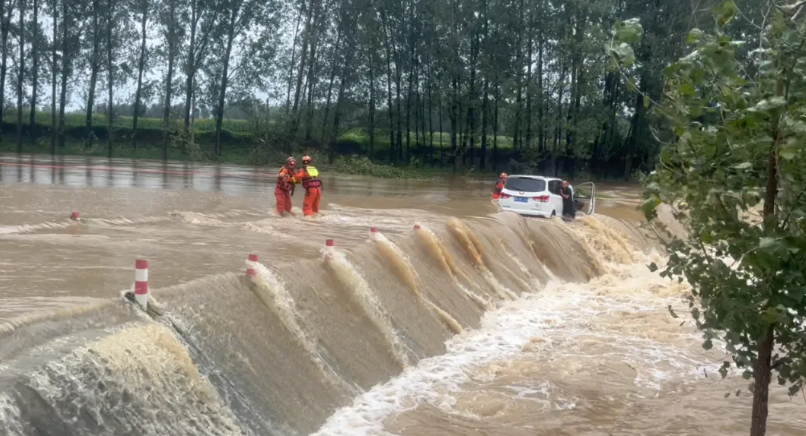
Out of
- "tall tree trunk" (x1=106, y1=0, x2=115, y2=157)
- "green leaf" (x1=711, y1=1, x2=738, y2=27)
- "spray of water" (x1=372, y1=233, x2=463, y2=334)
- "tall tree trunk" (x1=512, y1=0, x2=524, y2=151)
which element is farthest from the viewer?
"tall tree trunk" (x1=106, y1=0, x2=115, y2=157)

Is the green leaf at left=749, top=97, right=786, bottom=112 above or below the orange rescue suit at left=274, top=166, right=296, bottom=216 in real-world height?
above

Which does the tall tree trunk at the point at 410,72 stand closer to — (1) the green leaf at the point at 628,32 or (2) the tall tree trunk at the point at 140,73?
(2) the tall tree trunk at the point at 140,73

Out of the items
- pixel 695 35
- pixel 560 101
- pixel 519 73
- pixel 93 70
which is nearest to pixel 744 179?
pixel 695 35

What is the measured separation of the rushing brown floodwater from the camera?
6844 mm

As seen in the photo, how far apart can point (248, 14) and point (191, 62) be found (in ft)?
15.4

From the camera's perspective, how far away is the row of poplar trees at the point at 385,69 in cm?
4550

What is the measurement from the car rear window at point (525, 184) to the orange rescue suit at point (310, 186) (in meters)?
6.46

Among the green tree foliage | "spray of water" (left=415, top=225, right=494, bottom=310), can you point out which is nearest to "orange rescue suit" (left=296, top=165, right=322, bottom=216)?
"spray of water" (left=415, top=225, right=494, bottom=310)

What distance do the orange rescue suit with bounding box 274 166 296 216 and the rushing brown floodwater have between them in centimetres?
73

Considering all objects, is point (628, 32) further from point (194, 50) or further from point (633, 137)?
Answer: point (194, 50)

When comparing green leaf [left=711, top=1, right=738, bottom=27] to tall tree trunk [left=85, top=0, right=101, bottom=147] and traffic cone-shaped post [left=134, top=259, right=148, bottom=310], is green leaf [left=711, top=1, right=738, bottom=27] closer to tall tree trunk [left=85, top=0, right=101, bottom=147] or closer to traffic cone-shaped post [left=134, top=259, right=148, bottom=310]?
traffic cone-shaped post [left=134, top=259, right=148, bottom=310]

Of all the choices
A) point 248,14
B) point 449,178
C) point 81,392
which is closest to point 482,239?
point 81,392

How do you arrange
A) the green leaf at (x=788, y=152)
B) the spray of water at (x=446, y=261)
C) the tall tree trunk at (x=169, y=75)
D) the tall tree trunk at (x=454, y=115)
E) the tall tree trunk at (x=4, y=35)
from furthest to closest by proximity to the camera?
the tall tree trunk at (x=169, y=75) → the tall tree trunk at (x=4, y=35) → the tall tree trunk at (x=454, y=115) → the spray of water at (x=446, y=261) → the green leaf at (x=788, y=152)

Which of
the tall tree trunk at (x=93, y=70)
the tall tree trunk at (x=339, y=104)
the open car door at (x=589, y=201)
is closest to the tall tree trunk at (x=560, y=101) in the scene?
the open car door at (x=589, y=201)
